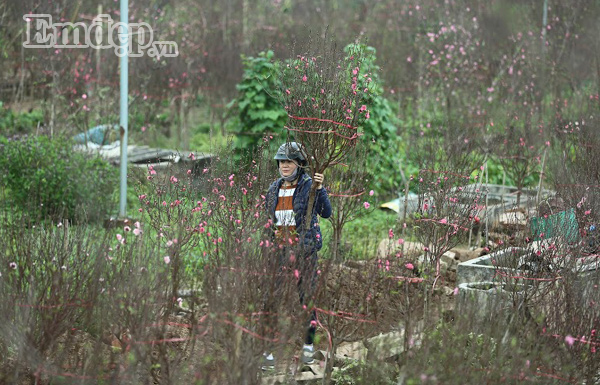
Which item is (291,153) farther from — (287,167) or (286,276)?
(286,276)

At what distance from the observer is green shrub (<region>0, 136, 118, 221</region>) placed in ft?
31.9

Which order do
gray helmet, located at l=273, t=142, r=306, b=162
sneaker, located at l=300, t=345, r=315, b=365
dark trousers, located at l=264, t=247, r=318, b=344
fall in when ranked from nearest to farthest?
dark trousers, located at l=264, t=247, r=318, b=344, sneaker, located at l=300, t=345, r=315, b=365, gray helmet, located at l=273, t=142, r=306, b=162

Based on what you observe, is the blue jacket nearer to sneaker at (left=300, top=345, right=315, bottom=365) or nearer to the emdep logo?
sneaker at (left=300, top=345, right=315, bottom=365)

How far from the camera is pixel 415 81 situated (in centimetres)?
1773

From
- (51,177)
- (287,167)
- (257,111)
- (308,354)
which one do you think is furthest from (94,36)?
(308,354)

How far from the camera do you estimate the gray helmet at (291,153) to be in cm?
579

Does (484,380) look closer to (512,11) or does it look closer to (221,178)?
(221,178)

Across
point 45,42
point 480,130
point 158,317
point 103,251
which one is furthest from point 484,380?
point 45,42

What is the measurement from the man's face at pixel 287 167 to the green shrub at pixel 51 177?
4214 millimetres

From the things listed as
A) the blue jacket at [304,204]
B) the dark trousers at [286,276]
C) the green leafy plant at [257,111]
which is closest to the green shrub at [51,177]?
the green leafy plant at [257,111]

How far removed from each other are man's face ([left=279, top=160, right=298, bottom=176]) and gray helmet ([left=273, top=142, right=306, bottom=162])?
46 millimetres

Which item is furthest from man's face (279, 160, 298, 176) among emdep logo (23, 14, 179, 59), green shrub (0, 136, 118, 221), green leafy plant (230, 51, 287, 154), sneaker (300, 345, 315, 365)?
emdep logo (23, 14, 179, 59)

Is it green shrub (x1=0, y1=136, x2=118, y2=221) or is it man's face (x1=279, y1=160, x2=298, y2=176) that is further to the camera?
green shrub (x1=0, y1=136, x2=118, y2=221)

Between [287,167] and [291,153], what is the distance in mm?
107
